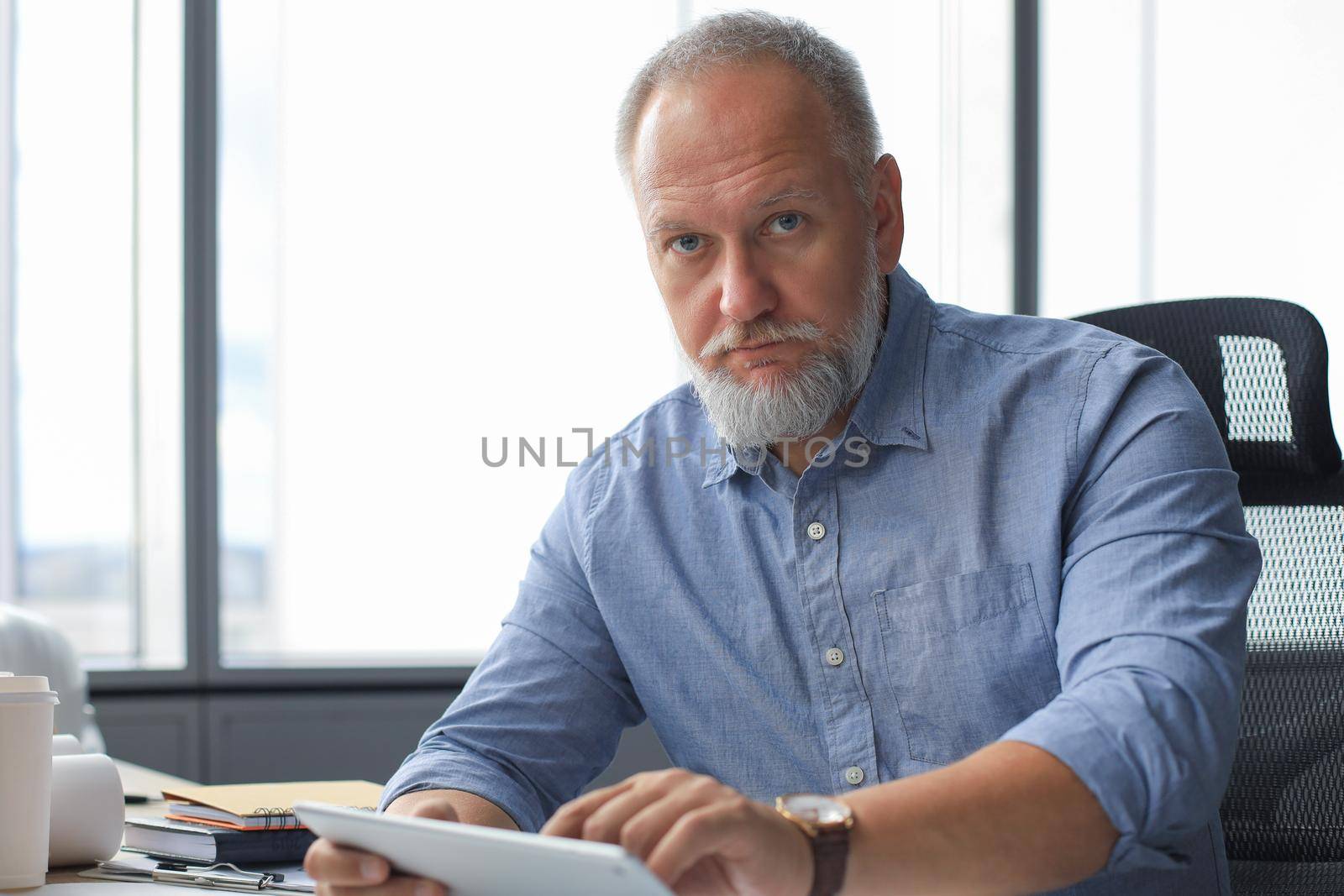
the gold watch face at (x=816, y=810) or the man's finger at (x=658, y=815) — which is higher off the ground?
the man's finger at (x=658, y=815)

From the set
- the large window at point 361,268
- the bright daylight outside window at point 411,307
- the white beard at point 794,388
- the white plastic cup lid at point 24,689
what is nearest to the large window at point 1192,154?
the large window at point 361,268

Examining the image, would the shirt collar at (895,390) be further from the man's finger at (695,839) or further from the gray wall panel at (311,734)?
the gray wall panel at (311,734)

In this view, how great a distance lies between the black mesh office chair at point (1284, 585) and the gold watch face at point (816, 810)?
746 millimetres

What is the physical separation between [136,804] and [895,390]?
3.23 ft

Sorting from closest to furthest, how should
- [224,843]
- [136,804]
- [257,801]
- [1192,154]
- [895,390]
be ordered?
1. [224,843]
2. [257,801]
3. [895,390]
4. [136,804]
5. [1192,154]

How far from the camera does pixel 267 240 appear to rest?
9.46ft

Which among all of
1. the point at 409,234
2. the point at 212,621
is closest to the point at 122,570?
the point at 212,621

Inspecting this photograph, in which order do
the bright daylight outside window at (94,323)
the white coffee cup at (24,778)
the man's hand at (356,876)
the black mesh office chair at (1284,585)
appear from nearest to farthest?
the man's hand at (356,876) → the white coffee cup at (24,778) → the black mesh office chair at (1284,585) → the bright daylight outside window at (94,323)

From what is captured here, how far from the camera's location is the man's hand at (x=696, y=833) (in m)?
0.70

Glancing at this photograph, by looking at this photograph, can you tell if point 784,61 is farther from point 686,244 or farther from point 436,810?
point 436,810

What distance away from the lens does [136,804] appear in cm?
147

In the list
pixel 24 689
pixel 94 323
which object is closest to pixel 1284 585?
pixel 24 689

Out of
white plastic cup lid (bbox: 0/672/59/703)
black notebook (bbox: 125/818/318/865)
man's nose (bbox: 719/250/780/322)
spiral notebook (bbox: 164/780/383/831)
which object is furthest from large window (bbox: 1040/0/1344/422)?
white plastic cup lid (bbox: 0/672/59/703)

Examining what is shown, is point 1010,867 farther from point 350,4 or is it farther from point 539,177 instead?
point 350,4
